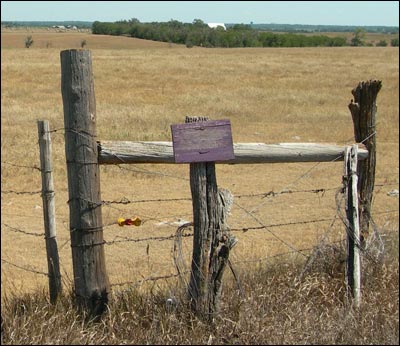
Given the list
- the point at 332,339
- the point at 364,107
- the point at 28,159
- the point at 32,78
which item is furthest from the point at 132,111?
the point at 332,339

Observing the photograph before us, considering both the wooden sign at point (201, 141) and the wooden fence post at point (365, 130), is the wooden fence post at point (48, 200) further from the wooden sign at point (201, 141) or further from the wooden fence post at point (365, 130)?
the wooden fence post at point (365, 130)

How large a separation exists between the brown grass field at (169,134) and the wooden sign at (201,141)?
22.8 inches

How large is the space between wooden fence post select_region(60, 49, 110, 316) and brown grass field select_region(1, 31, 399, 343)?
191 mm

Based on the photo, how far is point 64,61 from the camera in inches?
149

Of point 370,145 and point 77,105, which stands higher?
point 77,105

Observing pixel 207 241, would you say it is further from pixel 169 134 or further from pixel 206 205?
pixel 169 134

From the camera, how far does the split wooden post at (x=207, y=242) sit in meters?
3.91

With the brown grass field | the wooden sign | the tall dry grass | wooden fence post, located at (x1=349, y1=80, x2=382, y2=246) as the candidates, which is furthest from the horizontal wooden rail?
the tall dry grass

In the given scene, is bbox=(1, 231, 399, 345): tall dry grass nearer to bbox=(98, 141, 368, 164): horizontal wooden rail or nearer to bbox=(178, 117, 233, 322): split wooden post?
bbox=(178, 117, 233, 322): split wooden post

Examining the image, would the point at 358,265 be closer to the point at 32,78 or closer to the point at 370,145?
the point at 370,145

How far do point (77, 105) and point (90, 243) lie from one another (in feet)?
2.60

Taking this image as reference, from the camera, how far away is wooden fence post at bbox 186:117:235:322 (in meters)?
3.91

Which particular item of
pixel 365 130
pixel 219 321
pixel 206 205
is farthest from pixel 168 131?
pixel 219 321

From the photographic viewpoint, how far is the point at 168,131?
628 inches
